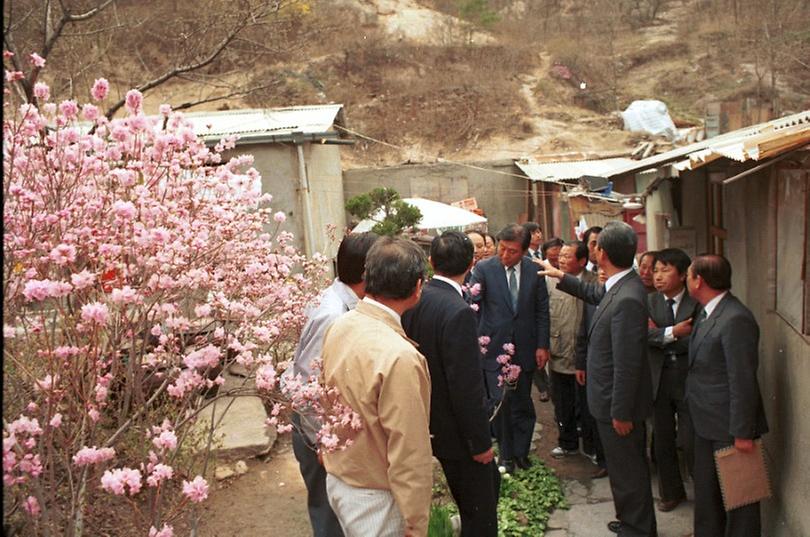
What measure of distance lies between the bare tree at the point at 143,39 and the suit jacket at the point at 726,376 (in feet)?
12.2

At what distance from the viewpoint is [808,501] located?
4035 mm

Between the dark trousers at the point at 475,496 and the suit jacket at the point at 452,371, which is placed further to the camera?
the dark trousers at the point at 475,496

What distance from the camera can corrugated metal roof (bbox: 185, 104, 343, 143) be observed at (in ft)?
41.2

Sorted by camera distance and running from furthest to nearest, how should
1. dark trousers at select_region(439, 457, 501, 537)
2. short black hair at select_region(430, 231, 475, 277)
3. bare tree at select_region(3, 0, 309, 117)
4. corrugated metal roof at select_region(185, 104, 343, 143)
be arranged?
1. corrugated metal roof at select_region(185, 104, 343, 143)
2. bare tree at select_region(3, 0, 309, 117)
3. short black hair at select_region(430, 231, 475, 277)
4. dark trousers at select_region(439, 457, 501, 537)

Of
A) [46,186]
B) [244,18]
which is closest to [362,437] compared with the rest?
[46,186]

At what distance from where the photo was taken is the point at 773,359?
15.8 ft

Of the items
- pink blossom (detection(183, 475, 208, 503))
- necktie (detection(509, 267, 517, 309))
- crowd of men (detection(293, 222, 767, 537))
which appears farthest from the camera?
necktie (detection(509, 267, 517, 309))

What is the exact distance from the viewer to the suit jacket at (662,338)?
5.16 meters

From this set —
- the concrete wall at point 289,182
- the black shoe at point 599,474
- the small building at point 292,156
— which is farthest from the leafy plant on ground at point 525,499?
the concrete wall at point 289,182

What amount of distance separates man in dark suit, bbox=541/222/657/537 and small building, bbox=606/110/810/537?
2.53ft

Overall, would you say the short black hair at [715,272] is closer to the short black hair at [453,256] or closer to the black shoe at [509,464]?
the short black hair at [453,256]

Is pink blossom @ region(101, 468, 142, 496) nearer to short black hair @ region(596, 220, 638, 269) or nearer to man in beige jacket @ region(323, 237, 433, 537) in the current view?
man in beige jacket @ region(323, 237, 433, 537)

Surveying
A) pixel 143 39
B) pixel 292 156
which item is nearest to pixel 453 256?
pixel 292 156

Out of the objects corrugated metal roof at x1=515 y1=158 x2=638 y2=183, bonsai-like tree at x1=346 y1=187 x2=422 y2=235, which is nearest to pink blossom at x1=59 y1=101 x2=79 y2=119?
bonsai-like tree at x1=346 y1=187 x2=422 y2=235
